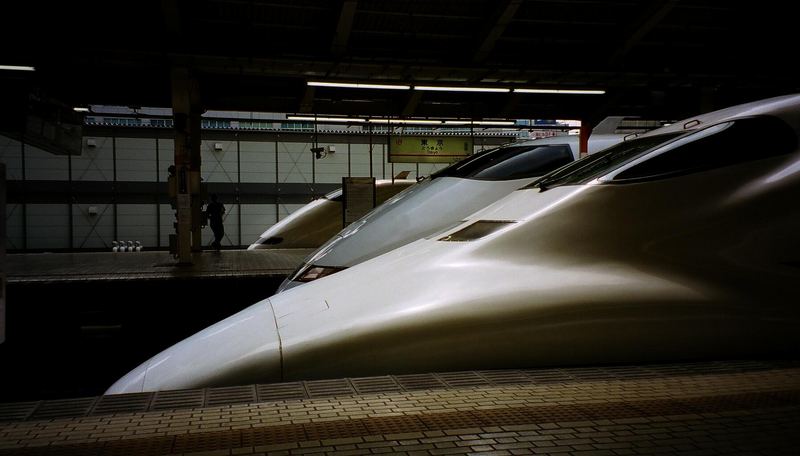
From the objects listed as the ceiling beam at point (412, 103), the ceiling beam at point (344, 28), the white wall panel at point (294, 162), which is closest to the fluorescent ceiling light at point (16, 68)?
the ceiling beam at point (344, 28)

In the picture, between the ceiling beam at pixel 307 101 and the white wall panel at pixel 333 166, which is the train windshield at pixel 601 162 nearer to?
the ceiling beam at pixel 307 101

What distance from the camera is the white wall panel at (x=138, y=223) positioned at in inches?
933

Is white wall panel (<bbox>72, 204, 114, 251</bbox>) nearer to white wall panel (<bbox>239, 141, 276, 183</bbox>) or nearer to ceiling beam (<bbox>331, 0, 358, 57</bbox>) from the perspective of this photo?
white wall panel (<bbox>239, 141, 276, 183</bbox>)

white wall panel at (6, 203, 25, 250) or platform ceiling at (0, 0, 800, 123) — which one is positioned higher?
platform ceiling at (0, 0, 800, 123)

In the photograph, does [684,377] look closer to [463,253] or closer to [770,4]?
[463,253]

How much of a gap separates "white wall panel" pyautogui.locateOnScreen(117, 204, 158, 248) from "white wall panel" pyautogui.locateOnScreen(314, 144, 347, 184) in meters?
6.55

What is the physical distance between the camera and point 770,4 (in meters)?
10.5

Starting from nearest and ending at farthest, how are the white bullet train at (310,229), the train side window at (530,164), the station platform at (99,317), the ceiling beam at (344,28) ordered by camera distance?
1. the train side window at (530,164)
2. the station platform at (99,317)
3. the ceiling beam at (344,28)
4. the white bullet train at (310,229)

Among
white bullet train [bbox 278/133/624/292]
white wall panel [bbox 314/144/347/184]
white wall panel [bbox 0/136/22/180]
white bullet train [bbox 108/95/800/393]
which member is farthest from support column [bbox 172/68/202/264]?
white wall panel [bbox 0/136/22/180]

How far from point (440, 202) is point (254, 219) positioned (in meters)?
19.2

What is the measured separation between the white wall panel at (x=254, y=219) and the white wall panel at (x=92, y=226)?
4.93 m

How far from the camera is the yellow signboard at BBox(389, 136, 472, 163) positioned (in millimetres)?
13812

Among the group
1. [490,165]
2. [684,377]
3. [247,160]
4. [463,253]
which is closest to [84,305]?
[490,165]

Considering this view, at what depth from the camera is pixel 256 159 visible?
24609 mm
